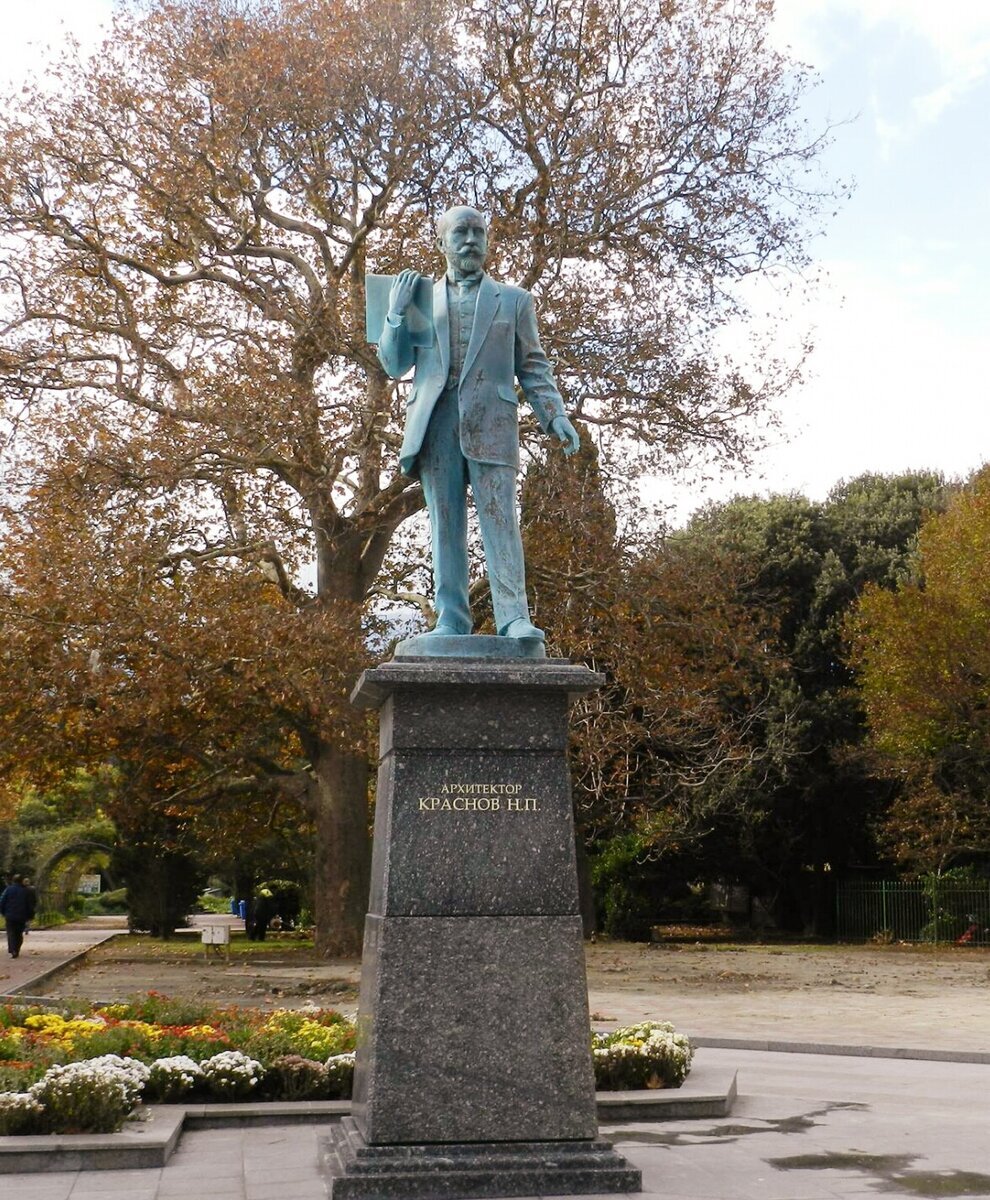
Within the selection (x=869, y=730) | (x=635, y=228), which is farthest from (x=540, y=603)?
(x=869, y=730)

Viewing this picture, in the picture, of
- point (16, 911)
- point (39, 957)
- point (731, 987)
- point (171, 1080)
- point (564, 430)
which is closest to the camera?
point (564, 430)

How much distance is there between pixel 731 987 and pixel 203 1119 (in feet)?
44.2

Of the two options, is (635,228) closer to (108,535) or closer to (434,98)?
(434,98)

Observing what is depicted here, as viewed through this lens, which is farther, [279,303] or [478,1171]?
[279,303]

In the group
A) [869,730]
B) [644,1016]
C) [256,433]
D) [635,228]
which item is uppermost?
[635,228]

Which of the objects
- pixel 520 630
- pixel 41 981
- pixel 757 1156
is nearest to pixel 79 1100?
pixel 520 630

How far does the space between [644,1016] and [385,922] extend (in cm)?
996

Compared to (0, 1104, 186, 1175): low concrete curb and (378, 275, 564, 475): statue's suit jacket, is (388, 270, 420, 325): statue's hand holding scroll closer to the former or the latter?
(378, 275, 564, 475): statue's suit jacket

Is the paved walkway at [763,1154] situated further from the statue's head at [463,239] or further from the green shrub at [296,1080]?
the statue's head at [463,239]

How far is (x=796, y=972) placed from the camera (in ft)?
80.6

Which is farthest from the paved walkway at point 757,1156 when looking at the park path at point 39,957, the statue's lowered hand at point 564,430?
the park path at point 39,957

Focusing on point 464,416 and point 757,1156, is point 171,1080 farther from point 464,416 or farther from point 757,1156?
point 464,416

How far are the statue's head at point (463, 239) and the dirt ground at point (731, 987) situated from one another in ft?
25.8

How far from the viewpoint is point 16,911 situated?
27.9 m
